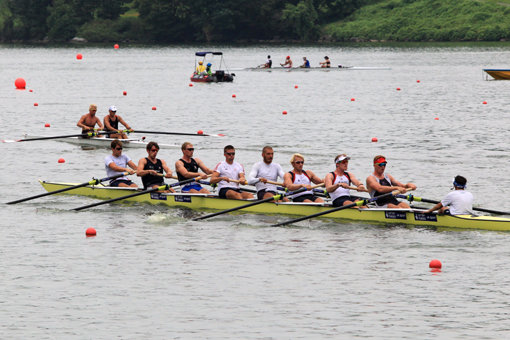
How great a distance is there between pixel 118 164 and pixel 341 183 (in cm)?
643

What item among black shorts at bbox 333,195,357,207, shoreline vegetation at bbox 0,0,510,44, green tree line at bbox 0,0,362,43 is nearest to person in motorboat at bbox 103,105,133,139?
black shorts at bbox 333,195,357,207

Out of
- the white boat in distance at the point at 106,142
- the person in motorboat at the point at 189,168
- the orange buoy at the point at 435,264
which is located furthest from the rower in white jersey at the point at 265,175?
the white boat in distance at the point at 106,142

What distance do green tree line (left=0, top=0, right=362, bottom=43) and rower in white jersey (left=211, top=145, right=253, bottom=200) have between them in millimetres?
114170

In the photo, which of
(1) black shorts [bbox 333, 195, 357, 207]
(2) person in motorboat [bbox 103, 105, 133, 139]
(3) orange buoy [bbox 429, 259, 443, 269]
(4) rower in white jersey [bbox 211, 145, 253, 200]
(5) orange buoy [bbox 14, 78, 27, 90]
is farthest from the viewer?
(5) orange buoy [bbox 14, 78, 27, 90]

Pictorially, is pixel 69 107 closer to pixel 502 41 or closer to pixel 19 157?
pixel 19 157

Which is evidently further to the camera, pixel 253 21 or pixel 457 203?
pixel 253 21

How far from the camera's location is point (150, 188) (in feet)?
74.0

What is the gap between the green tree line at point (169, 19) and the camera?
138125 millimetres

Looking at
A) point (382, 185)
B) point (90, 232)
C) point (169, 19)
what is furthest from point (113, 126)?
point (169, 19)

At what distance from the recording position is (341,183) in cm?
2019

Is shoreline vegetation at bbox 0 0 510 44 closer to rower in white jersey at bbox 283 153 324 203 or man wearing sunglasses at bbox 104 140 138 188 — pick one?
man wearing sunglasses at bbox 104 140 138 188

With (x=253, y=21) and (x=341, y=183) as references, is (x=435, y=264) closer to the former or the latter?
(x=341, y=183)

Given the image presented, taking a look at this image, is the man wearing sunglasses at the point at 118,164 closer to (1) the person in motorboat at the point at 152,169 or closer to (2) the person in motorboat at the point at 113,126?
(1) the person in motorboat at the point at 152,169

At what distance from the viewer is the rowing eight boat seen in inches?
756
